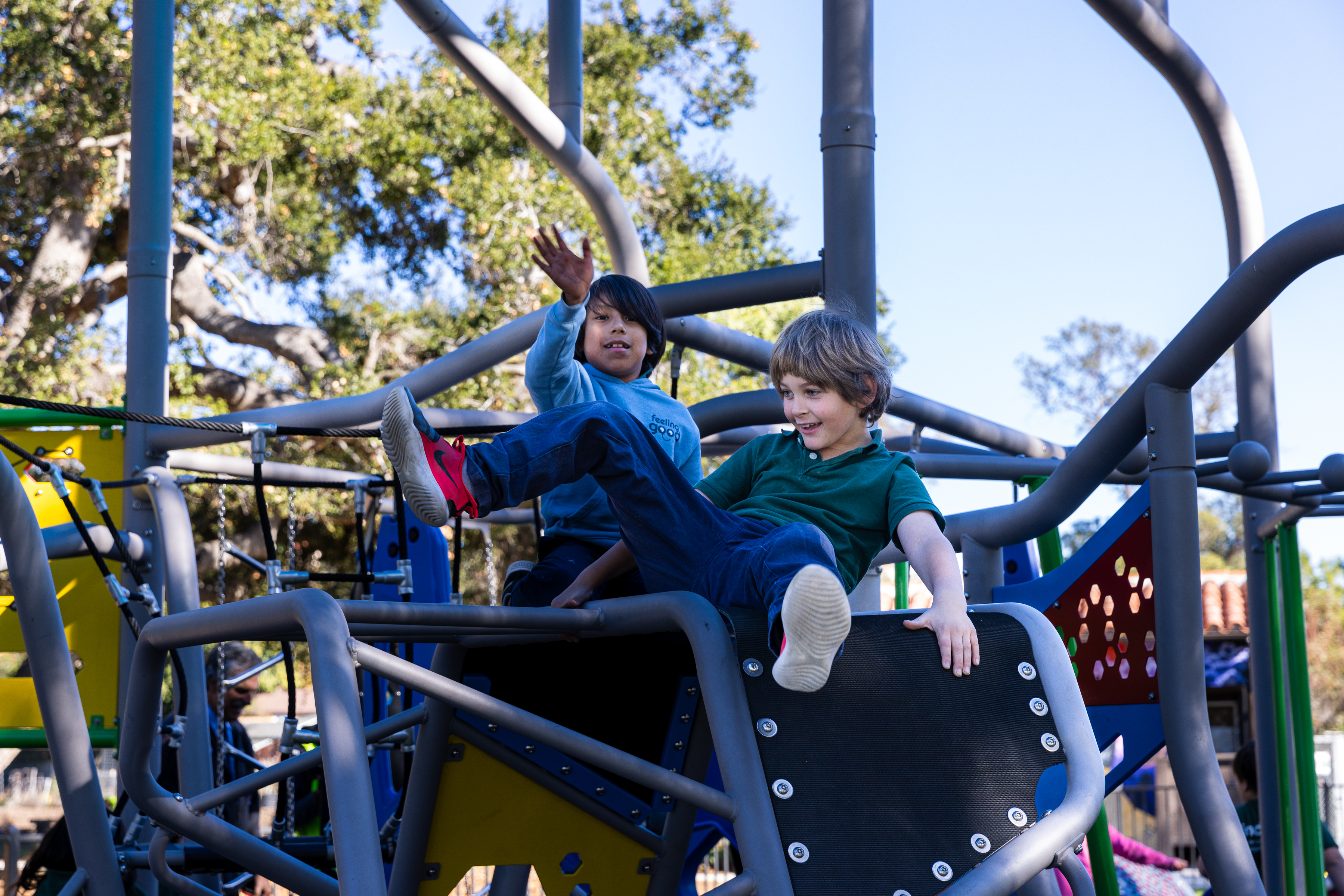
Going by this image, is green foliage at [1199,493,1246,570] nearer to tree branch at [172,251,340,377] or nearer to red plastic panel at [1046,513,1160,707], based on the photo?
tree branch at [172,251,340,377]

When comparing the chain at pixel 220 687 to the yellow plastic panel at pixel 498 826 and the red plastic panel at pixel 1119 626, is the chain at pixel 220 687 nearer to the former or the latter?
the yellow plastic panel at pixel 498 826

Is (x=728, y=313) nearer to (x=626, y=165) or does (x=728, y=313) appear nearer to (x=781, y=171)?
(x=626, y=165)

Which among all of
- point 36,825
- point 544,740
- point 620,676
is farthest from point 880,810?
point 36,825

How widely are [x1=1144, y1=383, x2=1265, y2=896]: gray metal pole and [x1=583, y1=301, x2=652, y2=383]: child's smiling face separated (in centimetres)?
98

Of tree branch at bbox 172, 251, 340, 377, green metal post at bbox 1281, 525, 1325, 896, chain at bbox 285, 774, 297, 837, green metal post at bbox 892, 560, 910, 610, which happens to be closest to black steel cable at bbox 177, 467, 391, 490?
chain at bbox 285, 774, 297, 837

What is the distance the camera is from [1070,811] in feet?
5.08

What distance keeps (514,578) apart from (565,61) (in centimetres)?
268

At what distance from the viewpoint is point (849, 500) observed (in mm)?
1996

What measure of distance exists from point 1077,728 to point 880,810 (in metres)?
0.30

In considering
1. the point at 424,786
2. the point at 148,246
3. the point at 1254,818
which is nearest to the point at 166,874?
the point at 424,786

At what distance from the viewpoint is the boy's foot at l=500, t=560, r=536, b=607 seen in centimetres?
221

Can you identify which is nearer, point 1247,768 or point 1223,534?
point 1247,768

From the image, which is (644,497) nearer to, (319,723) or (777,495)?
(777,495)

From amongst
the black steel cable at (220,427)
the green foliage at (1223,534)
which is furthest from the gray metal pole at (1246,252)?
the green foliage at (1223,534)
